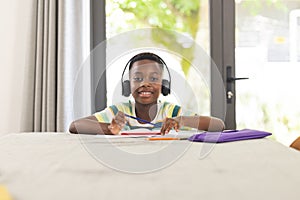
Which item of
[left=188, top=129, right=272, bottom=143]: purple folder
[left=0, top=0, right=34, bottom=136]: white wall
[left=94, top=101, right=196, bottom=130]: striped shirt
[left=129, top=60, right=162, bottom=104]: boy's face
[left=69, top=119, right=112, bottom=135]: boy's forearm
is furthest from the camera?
[left=0, top=0, right=34, bottom=136]: white wall

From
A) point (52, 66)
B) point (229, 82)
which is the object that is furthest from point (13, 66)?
point (229, 82)

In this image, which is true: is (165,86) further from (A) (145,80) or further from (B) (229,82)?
(B) (229,82)

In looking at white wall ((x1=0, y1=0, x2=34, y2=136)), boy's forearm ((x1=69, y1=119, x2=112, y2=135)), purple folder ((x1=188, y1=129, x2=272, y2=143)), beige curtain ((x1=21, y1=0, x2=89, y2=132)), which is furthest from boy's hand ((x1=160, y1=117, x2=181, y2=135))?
white wall ((x1=0, y1=0, x2=34, y2=136))

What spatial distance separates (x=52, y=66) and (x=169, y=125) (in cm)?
137

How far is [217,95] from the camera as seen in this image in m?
2.72

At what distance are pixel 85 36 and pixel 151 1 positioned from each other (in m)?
0.49

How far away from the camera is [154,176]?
634 mm

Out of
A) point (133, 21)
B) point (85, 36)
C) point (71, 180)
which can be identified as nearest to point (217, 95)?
point (133, 21)

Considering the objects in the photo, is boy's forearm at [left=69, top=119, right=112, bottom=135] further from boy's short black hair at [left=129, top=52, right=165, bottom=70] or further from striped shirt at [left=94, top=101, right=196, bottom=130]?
boy's short black hair at [left=129, top=52, right=165, bottom=70]

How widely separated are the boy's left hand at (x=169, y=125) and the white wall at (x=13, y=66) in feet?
5.18

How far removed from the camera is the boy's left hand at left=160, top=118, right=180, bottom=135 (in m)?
1.34

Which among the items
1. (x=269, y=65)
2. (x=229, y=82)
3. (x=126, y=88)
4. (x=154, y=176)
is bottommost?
(x=154, y=176)

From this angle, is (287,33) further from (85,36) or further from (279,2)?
(85,36)

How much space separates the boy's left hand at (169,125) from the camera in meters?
1.34
